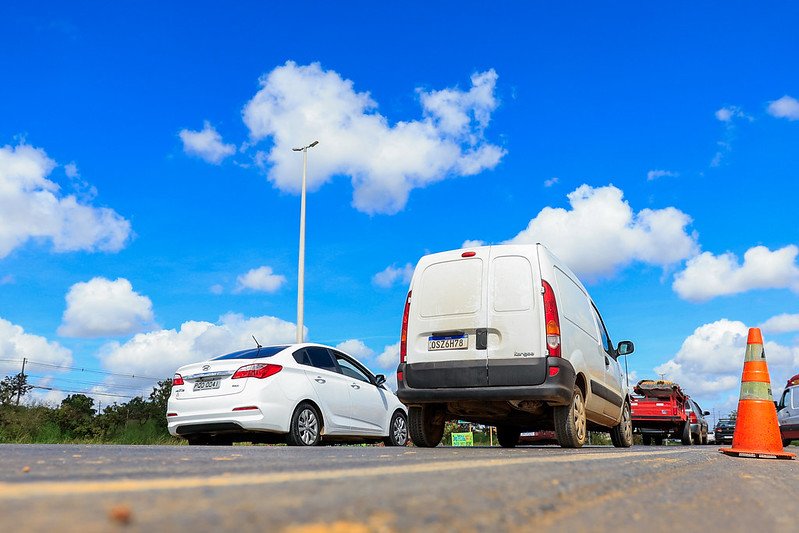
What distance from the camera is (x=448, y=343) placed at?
845cm

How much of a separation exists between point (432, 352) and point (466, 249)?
1.28 m

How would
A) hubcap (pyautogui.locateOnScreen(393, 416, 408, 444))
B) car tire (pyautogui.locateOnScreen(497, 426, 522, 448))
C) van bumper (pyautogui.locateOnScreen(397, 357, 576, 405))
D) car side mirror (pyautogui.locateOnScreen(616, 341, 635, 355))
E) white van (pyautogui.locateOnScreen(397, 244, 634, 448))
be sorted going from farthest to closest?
hubcap (pyautogui.locateOnScreen(393, 416, 408, 444)) < car tire (pyautogui.locateOnScreen(497, 426, 522, 448)) < car side mirror (pyautogui.locateOnScreen(616, 341, 635, 355)) < white van (pyautogui.locateOnScreen(397, 244, 634, 448)) < van bumper (pyautogui.locateOnScreen(397, 357, 576, 405))

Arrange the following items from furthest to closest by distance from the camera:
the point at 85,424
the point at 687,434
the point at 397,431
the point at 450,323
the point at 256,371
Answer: the point at 85,424 → the point at 687,434 → the point at 397,431 → the point at 256,371 → the point at 450,323

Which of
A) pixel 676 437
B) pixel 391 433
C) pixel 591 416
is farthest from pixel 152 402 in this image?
pixel 591 416

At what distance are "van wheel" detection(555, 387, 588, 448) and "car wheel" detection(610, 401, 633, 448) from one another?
9.36ft

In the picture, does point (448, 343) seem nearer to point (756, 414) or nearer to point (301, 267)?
point (756, 414)

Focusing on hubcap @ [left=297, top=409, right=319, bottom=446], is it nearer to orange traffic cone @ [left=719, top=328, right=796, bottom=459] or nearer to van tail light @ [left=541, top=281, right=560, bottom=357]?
van tail light @ [left=541, top=281, right=560, bottom=357]

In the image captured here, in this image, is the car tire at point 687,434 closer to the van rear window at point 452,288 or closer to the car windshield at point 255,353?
the car windshield at point 255,353

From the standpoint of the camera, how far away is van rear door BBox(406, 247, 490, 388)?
8273 millimetres

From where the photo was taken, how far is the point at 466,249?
8.73 metres

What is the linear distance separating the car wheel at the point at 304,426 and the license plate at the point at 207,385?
1.10 meters

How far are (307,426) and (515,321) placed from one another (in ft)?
12.1

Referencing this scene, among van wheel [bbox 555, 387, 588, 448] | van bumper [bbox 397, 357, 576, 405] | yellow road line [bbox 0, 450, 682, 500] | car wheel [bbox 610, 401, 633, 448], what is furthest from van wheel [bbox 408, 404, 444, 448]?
yellow road line [bbox 0, 450, 682, 500]

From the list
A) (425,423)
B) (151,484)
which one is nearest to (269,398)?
(425,423)
